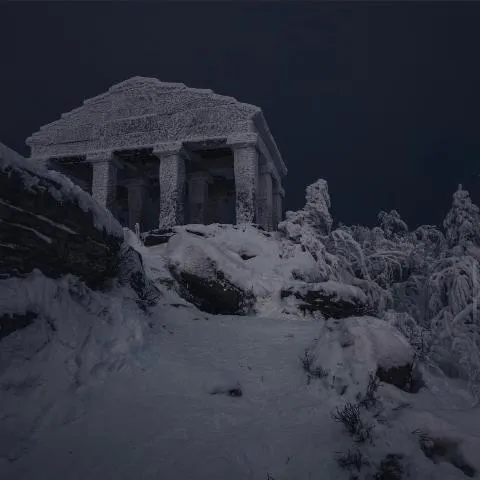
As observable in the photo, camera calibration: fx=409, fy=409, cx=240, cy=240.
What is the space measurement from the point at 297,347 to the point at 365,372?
2233 millimetres

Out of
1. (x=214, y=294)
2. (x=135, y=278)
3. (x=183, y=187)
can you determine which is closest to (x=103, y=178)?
(x=183, y=187)

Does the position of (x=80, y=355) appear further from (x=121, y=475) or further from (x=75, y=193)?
(x=75, y=193)

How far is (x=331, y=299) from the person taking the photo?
11102 mm

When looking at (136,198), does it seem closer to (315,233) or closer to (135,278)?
(315,233)

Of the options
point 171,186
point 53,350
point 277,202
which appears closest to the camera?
point 53,350

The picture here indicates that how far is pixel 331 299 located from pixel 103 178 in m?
14.0

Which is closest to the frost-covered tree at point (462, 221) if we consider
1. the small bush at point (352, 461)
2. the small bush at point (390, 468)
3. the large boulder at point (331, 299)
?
the large boulder at point (331, 299)

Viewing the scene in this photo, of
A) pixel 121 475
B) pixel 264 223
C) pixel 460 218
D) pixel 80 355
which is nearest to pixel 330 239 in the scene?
pixel 264 223

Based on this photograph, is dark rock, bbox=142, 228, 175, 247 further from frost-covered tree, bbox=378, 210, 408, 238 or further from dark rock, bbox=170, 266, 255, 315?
frost-covered tree, bbox=378, 210, 408, 238

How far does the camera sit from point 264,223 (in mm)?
20422

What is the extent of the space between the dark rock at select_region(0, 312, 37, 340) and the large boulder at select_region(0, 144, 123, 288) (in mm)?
686

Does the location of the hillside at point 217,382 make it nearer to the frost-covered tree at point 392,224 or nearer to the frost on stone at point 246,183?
the frost-covered tree at point 392,224

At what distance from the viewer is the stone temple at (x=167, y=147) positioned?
1927 centimetres

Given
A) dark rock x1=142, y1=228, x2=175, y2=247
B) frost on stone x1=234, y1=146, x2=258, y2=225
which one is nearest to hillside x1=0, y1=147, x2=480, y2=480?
dark rock x1=142, y1=228, x2=175, y2=247
